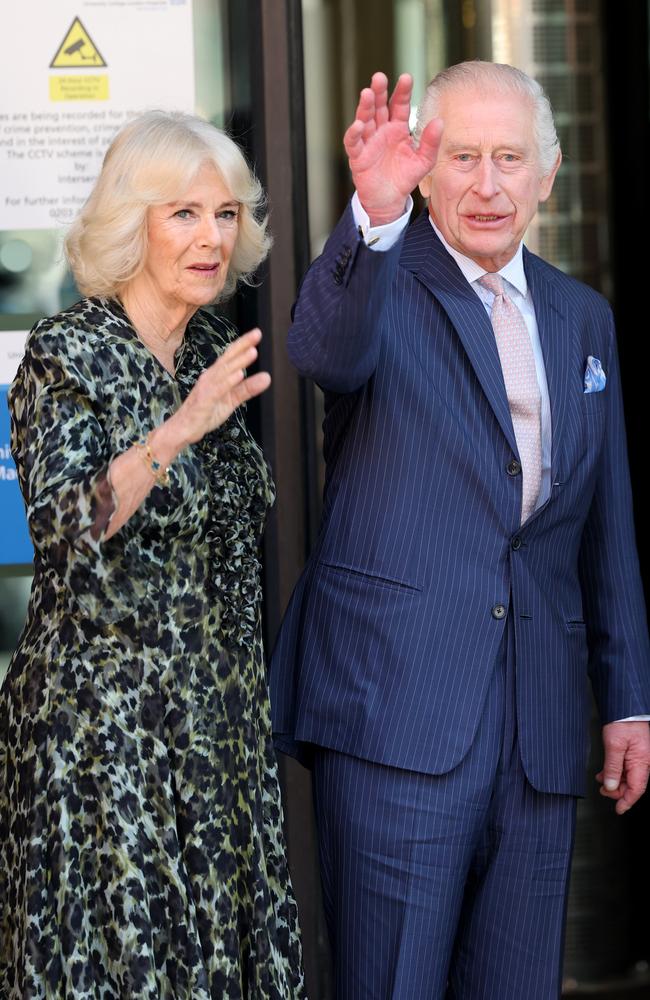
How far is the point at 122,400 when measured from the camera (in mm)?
2660

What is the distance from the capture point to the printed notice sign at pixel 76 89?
3787 millimetres

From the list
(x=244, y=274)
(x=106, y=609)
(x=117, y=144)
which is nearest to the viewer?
(x=106, y=609)

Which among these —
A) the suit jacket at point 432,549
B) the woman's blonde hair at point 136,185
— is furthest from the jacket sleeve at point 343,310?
the woman's blonde hair at point 136,185

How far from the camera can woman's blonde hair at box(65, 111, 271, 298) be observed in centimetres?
274

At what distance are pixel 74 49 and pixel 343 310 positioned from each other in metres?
1.61

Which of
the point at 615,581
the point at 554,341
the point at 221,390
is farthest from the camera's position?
the point at 615,581

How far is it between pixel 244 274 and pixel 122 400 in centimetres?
52

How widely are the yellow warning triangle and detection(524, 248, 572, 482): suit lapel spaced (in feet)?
4.51

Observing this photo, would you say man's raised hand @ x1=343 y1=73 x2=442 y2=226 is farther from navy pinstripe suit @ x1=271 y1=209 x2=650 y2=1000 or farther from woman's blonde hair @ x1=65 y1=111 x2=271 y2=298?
woman's blonde hair @ x1=65 y1=111 x2=271 y2=298

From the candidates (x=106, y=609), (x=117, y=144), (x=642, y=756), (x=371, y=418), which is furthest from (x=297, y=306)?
(x=642, y=756)

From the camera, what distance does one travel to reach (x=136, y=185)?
2.74 m

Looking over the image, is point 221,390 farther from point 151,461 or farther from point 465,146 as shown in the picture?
point 465,146

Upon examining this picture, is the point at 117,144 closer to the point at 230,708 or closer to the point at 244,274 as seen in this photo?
the point at 244,274

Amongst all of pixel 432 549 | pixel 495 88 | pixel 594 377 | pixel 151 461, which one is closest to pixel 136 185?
pixel 151 461
